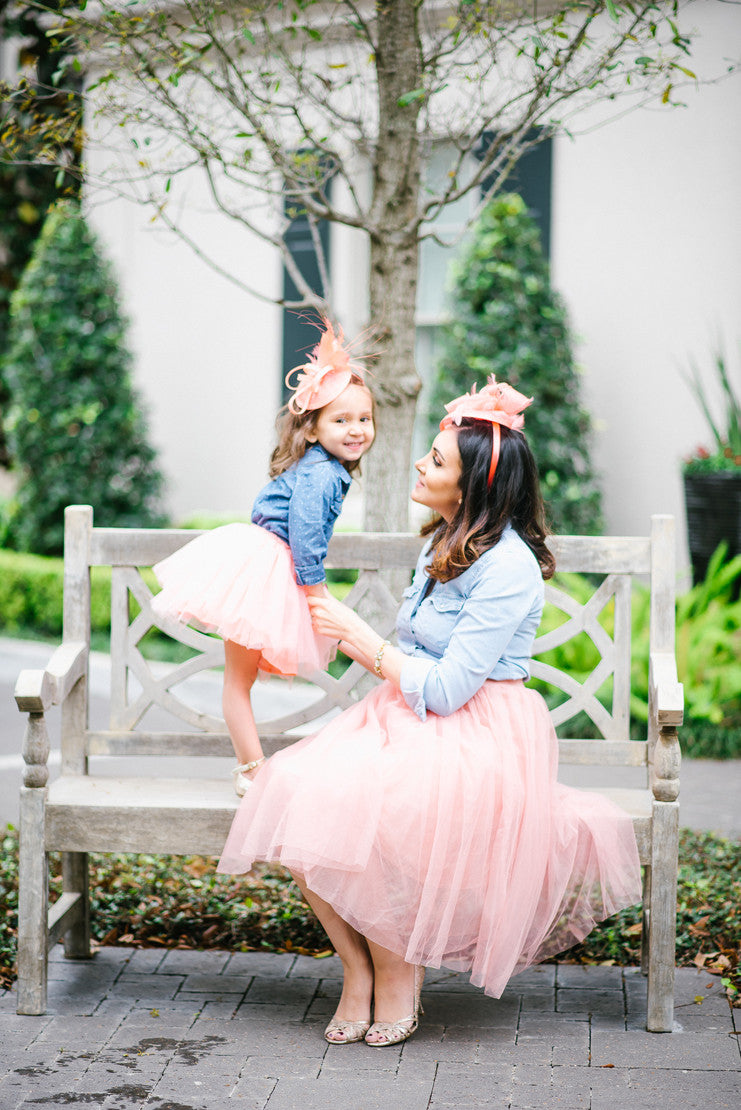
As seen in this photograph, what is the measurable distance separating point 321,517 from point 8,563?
7063 millimetres

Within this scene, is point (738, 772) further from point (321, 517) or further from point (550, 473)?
point (321, 517)

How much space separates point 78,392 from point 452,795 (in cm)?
724

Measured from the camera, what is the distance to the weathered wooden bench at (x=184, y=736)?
316 cm

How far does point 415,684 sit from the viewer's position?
121 inches

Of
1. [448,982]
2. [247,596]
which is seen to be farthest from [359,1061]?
[247,596]

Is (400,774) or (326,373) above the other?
(326,373)

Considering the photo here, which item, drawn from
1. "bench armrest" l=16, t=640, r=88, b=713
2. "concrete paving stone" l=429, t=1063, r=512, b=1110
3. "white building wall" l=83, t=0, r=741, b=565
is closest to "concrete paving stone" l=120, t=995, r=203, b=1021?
"concrete paving stone" l=429, t=1063, r=512, b=1110

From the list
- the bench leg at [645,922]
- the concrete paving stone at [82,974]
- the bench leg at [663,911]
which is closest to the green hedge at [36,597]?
the concrete paving stone at [82,974]

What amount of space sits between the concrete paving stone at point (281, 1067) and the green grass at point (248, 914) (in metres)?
0.77

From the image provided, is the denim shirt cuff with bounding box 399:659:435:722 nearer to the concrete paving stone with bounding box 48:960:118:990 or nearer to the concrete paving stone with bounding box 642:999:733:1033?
the concrete paving stone with bounding box 642:999:733:1033

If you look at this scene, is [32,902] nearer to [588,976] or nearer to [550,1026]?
[550,1026]

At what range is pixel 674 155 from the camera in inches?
304

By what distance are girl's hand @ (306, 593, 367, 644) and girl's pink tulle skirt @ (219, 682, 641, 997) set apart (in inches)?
10.9

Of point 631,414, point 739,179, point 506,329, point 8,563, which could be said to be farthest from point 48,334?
point 739,179
